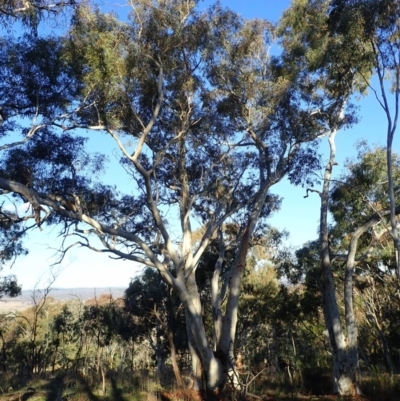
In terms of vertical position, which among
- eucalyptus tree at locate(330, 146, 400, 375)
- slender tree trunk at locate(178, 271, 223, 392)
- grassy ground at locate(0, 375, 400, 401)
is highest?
eucalyptus tree at locate(330, 146, 400, 375)

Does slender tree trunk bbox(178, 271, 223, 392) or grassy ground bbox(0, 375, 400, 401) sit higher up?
slender tree trunk bbox(178, 271, 223, 392)

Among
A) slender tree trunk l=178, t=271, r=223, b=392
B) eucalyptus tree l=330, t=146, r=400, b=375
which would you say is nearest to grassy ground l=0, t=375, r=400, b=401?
slender tree trunk l=178, t=271, r=223, b=392

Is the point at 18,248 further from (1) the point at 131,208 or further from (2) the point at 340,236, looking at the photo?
(2) the point at 340,236

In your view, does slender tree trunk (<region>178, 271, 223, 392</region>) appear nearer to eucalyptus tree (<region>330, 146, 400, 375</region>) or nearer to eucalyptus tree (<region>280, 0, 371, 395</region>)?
eucalyptus tree (<region>280, 0, 371, 395</region>)

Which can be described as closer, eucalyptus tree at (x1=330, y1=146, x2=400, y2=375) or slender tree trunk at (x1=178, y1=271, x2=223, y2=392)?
slender tree trunk at (x1=178, y1=271, x2=223, y2=392)

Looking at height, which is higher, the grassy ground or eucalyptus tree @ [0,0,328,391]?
eucalyptus tree @ [0,0,328,391]

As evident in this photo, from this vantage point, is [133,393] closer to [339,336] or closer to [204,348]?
[204,348]

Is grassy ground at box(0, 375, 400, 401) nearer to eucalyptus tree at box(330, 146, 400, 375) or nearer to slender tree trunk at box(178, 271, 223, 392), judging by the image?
slender tree trunk at box(178, 271, 223, 392)

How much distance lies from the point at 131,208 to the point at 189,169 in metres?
1.94

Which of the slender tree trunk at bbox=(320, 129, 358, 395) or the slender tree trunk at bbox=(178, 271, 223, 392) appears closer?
the slender tree trunk at bbox=(178, 271, 223, 392)

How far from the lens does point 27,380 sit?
13070mm

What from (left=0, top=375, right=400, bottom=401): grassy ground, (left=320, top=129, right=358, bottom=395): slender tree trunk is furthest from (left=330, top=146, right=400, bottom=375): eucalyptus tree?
(left=0, top=375, right=400, bottom=401): grassy ground

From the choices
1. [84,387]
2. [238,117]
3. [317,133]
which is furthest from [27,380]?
[317,133]

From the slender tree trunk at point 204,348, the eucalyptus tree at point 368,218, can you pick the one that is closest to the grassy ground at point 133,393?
the slender tree trunk at point 204,348
